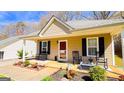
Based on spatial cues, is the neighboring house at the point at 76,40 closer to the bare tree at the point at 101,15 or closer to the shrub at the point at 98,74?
the shrub at the point at 98,74

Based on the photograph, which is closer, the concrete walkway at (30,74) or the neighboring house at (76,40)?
the concrete walkway at (30,74)

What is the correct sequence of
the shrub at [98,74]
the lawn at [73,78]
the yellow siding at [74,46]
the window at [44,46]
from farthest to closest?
the window at [44,46]
the yellow siding at [74,46]
the lawn at [73,78]
the shrub at [98,74]

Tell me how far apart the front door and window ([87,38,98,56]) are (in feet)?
8.25

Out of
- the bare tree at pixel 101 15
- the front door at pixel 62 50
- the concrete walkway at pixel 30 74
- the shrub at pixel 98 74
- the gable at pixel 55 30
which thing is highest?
the bare tree at pixel 101 15

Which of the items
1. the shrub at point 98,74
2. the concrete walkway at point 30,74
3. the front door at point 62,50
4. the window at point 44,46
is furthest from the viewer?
the window at point 44,46

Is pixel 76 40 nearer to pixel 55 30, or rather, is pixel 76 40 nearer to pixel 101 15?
pixel 55 30

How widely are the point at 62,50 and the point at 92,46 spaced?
336cm

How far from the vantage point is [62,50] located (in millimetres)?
13227

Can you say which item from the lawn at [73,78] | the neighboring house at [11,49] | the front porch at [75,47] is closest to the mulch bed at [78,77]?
the lawn at [73,78]

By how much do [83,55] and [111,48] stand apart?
2.30 m

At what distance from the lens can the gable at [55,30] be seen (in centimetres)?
1129

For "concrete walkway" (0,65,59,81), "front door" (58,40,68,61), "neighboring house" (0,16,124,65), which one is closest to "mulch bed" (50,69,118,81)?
"concrete walkway" (0,65,59,81)

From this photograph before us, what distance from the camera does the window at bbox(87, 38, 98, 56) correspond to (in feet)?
35.4

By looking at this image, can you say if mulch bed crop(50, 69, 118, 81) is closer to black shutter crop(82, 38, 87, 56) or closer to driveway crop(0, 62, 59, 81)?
driveway crop(0, 62, 59, 81)
